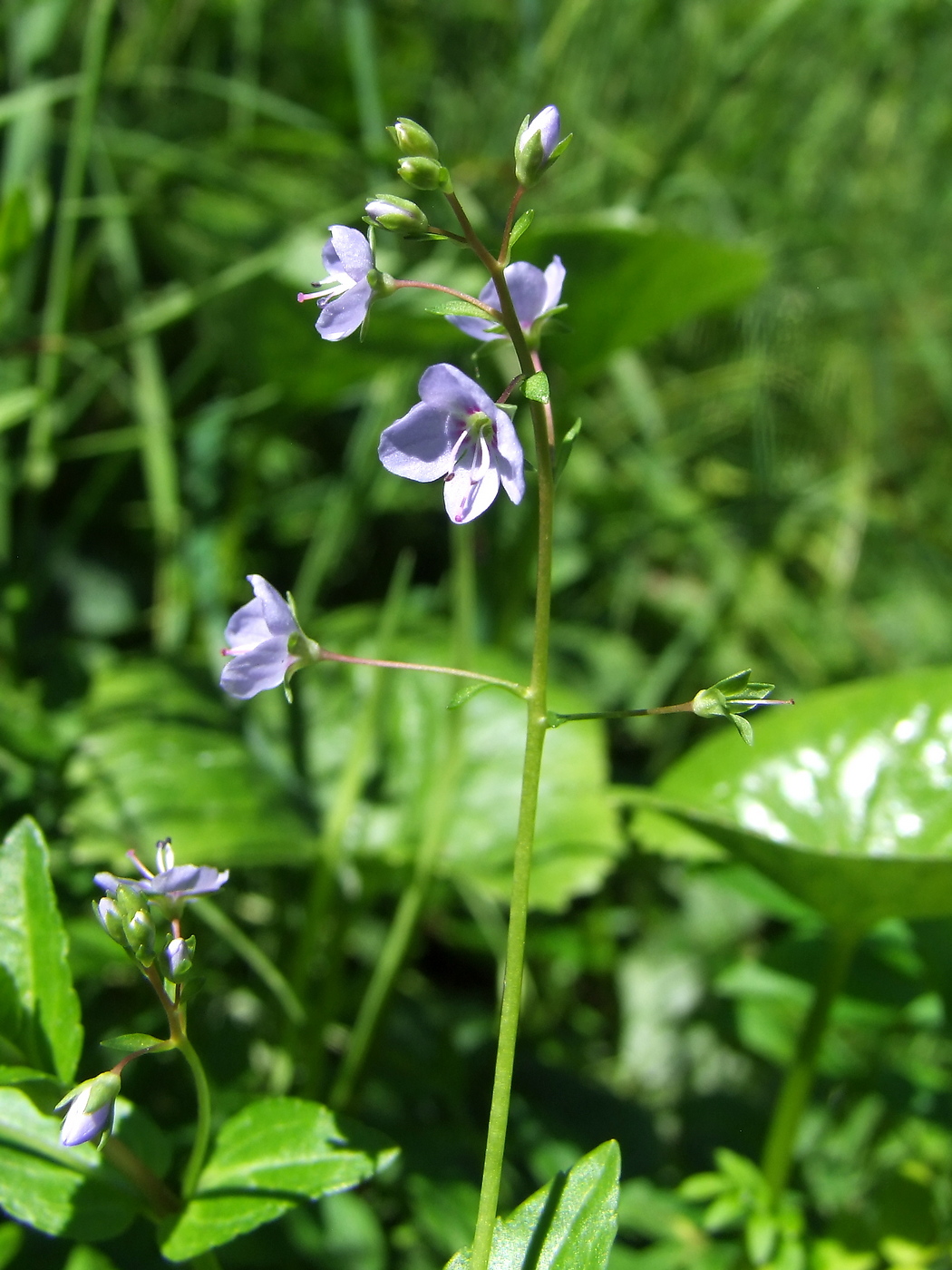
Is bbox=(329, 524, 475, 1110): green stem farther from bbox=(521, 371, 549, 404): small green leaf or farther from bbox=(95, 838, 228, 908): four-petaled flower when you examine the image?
bbox=(521, 371, 549, 404): small green leaf

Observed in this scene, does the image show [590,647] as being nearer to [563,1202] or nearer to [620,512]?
[620,512]

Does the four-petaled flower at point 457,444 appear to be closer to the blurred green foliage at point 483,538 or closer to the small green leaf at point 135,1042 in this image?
the small green leaf at point 135,1042

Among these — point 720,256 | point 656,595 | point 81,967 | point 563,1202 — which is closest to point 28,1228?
point 81,967

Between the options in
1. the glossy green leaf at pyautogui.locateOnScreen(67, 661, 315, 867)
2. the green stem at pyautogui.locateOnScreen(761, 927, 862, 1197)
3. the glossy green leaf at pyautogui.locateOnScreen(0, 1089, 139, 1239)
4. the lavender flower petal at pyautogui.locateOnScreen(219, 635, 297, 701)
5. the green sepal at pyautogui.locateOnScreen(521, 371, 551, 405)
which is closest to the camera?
the green sepal at pyautogui.locateOnScreen(521, 371, 551, 405)

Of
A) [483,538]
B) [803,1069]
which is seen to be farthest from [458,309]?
[483,538]

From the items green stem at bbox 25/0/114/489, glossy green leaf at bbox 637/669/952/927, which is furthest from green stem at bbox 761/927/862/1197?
green stem at bbox 25/0/114/489

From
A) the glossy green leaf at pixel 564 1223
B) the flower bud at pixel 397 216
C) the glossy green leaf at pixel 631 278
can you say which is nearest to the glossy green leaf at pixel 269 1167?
the glossy green leaf at pixel 564 1223
